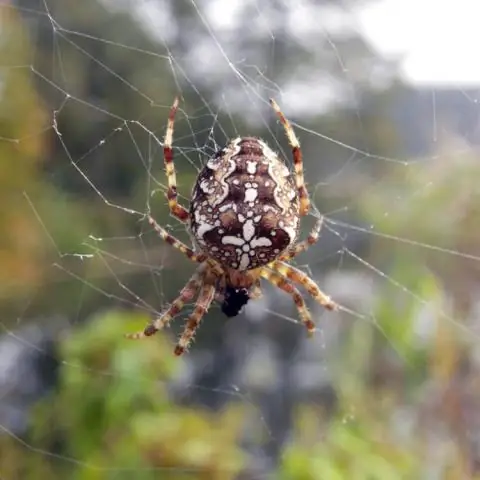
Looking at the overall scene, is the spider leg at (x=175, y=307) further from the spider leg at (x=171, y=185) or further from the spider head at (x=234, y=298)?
the spider leg at (x=171, y=185)

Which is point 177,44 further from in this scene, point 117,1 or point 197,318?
point 197,318

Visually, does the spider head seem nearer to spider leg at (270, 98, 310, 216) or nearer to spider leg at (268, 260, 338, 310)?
spider leg at (268, 260, 338, 310)

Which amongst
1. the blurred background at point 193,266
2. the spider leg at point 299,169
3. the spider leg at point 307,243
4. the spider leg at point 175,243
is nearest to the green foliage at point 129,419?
the blurred background at point 193,266

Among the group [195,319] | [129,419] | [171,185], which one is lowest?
[129,419]

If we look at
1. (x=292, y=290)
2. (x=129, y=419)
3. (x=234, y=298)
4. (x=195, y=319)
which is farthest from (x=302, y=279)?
(x=129, y=419)

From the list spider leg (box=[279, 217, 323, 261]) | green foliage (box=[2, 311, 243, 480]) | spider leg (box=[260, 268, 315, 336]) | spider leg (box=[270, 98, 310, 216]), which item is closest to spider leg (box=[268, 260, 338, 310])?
spider leg (box=[260, 268, 315, 336])

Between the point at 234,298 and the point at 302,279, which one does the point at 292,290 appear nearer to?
the point at 302,279
